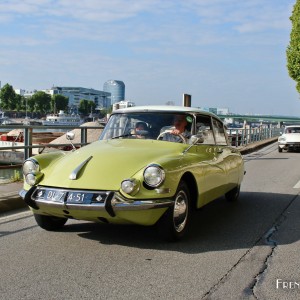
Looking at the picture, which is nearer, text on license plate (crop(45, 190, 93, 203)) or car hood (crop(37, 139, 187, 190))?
text on license plate (crop(45, 190, 93, 203))

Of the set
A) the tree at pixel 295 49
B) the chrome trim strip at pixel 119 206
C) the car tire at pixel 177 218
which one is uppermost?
the tree at pixel 295 49

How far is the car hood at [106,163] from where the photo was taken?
505cm

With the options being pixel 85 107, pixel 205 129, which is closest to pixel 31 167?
pixel 205 129

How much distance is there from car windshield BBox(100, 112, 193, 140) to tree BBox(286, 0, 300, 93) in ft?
92.2

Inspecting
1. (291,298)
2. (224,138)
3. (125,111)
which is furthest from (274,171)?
(291,298)

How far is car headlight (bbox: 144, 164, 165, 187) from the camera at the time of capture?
4.96 meters

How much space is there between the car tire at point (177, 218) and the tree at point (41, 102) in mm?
150372

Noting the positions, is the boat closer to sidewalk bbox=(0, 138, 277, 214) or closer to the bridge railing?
the bridge railing

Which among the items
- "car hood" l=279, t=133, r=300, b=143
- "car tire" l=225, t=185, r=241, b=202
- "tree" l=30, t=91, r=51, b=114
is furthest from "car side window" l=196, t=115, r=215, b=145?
"tree" l=30, t=91, r=51, b=114

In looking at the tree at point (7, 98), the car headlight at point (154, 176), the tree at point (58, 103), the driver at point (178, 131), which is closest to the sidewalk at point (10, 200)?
the driver at point (178, 131)

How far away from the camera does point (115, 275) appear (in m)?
4.26

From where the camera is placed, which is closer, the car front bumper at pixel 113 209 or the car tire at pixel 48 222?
the car front bumper at pixel 113 209

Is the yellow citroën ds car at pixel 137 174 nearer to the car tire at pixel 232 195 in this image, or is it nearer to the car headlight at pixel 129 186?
the car headlight at pixel 129 186

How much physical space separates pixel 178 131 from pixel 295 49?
29.3 metres
